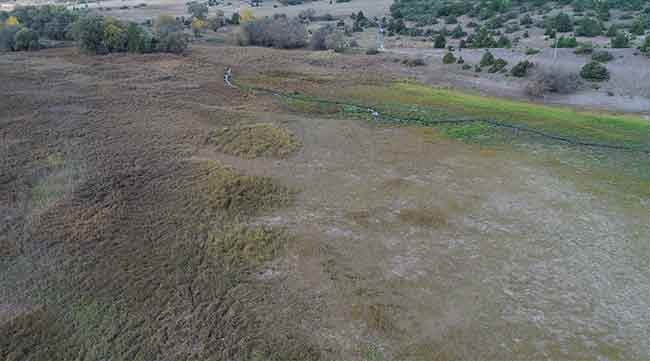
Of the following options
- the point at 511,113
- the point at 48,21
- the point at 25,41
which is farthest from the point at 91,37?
the point at 511,113

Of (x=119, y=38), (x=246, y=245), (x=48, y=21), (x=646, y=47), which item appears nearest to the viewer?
(x=246, y=245)

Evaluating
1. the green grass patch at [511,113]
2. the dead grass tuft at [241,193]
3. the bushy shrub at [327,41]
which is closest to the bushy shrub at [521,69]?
the green grass patch at [511,113]

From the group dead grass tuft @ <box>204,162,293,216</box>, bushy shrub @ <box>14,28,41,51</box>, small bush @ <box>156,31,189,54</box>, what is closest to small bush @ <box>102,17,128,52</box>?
small bush @ <box>156,31,189,54</box>

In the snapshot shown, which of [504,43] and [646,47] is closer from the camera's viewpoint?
[646,47]

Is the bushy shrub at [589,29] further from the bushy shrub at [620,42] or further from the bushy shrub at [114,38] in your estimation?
the bushy shrub at [114,38]

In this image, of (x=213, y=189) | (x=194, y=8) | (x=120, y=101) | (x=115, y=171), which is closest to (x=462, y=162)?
(x=213, y=189)

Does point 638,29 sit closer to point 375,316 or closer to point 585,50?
point 585,50

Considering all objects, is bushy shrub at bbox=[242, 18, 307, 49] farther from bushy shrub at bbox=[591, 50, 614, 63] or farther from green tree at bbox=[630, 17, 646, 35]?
green tree at bbox=[630, 17, 646, 35]
